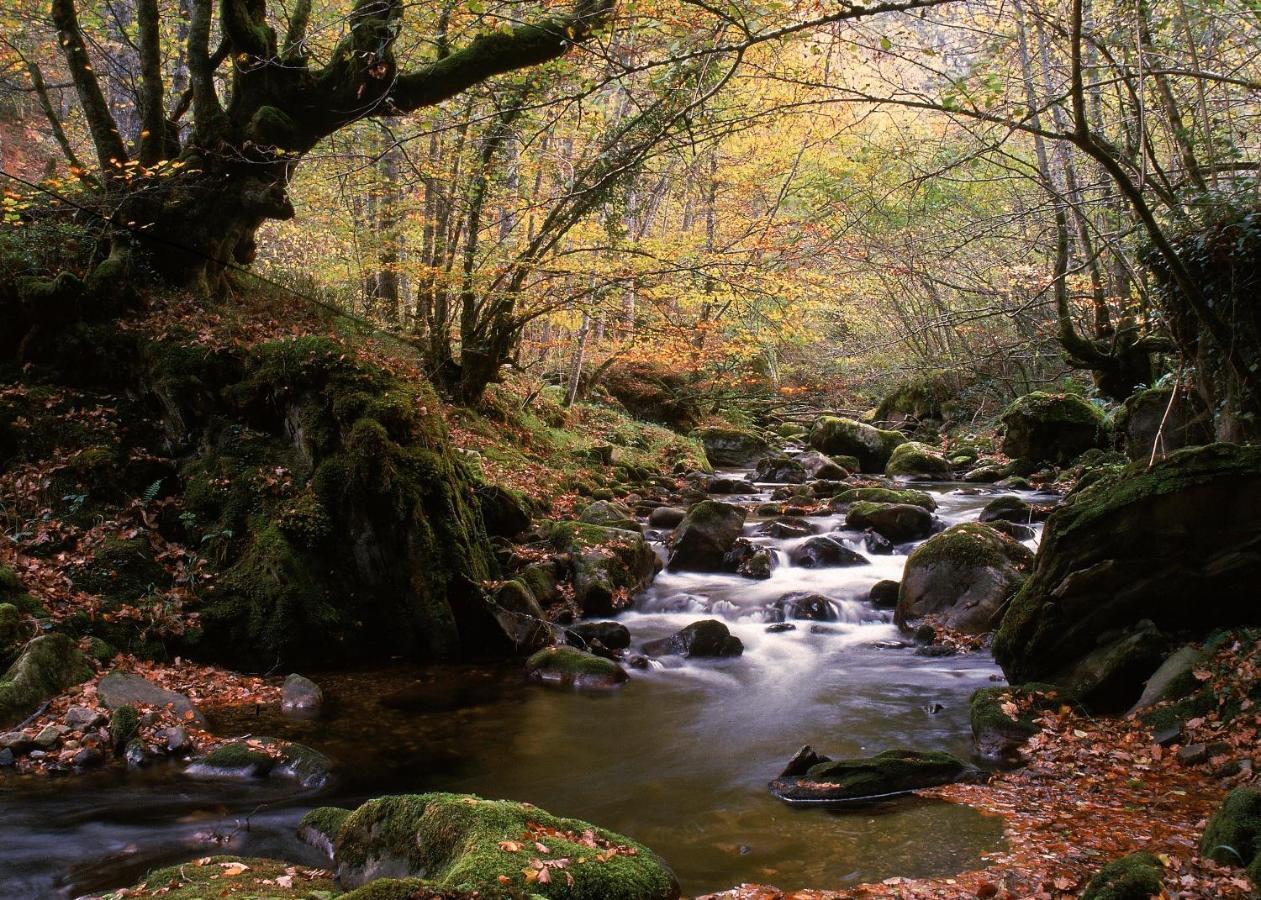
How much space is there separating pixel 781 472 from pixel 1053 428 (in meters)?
5.86

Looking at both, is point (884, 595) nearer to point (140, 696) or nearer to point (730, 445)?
point (140, 696)

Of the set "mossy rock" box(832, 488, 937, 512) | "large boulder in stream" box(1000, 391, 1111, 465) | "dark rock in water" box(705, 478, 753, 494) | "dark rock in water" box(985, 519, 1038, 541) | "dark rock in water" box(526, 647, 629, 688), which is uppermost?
"large boulder in stream" box(1000, 391, 1111, 465)

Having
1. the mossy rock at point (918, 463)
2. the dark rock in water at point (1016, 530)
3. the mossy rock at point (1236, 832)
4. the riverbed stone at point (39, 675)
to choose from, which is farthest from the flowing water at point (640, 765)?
the mossy rock at point (918, 463)

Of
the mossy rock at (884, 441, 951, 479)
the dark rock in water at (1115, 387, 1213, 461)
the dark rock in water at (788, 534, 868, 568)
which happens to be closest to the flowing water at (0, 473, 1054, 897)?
the dark rock in water at (788, 534, 868, 568)

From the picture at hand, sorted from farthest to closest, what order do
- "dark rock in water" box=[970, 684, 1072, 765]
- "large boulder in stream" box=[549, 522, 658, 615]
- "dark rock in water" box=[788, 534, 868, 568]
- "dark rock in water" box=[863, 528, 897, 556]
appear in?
"dark rock in water" box=[863, 528, 897, 556], "dark rock in water" box=[788, 534, 868, 568], "large boulder in stream" box=[549, 522, 658, 615], "dark rock in water" box=[970, 684, 1072, 765]

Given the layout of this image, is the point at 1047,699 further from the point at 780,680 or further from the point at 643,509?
the point at 643,509

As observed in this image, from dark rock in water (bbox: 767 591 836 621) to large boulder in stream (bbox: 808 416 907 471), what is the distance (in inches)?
446

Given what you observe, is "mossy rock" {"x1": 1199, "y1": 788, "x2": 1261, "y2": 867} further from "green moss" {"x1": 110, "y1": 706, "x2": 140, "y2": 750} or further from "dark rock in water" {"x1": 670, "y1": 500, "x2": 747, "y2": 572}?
"dark rock in water" {"x1": 670, "y1": 500, "x2": 747, "y2": 572}

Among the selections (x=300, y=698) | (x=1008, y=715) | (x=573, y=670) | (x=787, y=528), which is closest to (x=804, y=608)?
(x=787, y=528)

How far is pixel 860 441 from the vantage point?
2102 cm

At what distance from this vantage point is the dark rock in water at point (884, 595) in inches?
395

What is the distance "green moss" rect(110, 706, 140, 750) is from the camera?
18.1 ft

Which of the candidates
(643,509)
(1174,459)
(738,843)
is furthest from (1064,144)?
(738,843)

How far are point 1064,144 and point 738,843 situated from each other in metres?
10.9
